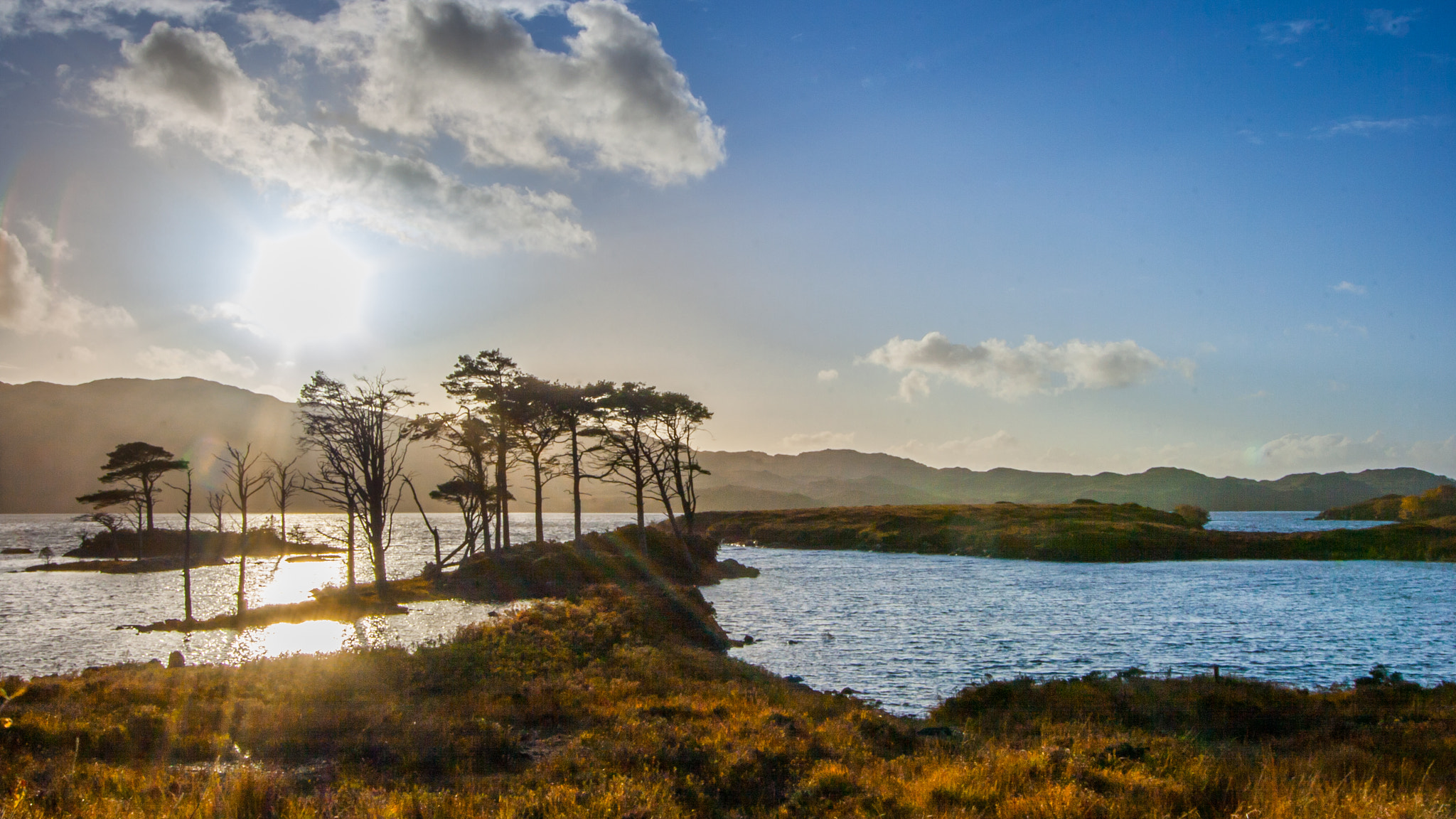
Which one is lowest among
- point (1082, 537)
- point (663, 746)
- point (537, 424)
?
point (1082, 537)

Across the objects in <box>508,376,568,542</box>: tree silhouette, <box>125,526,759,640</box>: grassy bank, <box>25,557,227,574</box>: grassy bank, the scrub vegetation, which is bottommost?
the scrub vegetation

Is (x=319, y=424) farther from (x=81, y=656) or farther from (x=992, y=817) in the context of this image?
(x=992, y=817)

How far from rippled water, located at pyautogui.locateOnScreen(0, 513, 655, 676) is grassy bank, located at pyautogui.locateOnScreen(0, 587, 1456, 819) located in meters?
9.71

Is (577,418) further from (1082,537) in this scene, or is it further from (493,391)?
(1082,537)

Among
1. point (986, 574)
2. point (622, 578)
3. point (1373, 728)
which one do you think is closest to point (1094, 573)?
point (986, 574)

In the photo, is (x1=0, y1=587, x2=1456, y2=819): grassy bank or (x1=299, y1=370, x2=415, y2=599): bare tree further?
(x1=299, y1=370, x2=415, y2=599): bare tree

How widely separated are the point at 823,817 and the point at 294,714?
34.3ft

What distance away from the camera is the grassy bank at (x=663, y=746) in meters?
9.00

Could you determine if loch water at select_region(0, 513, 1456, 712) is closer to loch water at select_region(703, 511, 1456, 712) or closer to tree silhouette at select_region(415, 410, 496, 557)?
loch water at select_region(703, 511, 1456, 712)

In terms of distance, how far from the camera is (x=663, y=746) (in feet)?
38.9

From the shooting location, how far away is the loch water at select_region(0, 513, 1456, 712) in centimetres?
2545

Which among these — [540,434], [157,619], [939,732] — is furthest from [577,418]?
[939,732]

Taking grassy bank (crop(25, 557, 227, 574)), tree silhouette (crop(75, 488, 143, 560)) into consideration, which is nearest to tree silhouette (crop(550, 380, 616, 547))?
tree silhouette (crop(75, 488, 143, 560))

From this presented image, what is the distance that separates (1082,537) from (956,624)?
188 feet
